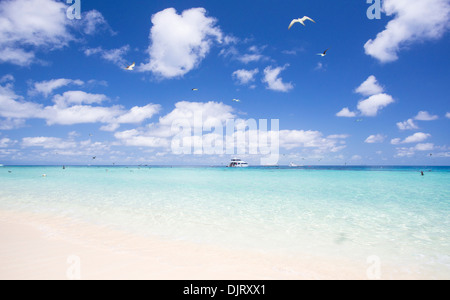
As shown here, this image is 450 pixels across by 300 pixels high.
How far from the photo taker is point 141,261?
599cm

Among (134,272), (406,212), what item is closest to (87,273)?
(134,272)

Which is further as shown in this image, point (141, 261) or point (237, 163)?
point (237, 163)

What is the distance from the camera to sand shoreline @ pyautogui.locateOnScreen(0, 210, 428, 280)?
5.30 metres

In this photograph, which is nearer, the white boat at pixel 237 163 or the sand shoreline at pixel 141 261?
the sand shoreline at pixel 141 261

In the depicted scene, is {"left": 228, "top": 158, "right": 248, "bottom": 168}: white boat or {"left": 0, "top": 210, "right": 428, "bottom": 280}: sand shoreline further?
{"left": 228, "top": 158, "right": 248, "bottom": 168}: white boat

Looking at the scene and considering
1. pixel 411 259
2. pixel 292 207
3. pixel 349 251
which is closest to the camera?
pixel 411 259

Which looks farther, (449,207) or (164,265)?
(449,207)

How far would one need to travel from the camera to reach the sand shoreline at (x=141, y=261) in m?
5.30
